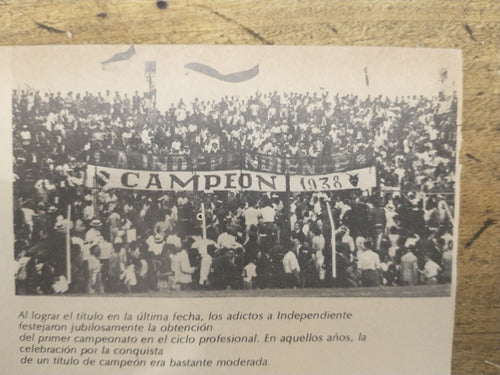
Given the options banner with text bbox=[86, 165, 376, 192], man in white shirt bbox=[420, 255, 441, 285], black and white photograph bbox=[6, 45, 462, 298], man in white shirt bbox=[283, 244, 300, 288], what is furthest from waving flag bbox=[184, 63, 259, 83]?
man in white shirt bbox=[420, 255, 441, 285]

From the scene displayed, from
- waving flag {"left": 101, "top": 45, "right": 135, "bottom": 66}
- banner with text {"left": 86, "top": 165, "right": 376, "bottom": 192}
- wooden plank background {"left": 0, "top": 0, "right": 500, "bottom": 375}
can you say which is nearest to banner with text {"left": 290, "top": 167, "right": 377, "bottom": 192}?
banner with text {"left": 86, "top": 165, "right": 376, "bottom": 192}

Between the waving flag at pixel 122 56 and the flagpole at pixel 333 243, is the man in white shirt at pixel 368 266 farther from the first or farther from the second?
the waving flag at pixel 122 56

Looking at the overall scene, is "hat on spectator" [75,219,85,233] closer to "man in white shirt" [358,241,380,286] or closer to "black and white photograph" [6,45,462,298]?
"black and white photograph" [6,45,462,298]

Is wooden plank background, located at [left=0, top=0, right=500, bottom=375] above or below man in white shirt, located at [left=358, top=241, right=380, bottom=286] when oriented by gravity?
above

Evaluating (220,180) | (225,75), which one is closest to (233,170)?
(220,180)

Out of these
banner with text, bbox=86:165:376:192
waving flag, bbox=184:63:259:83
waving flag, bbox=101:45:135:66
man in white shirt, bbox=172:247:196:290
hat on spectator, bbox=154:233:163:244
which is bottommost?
man in white shirt, bbox=172:247:196:290

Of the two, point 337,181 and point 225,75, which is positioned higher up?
point 225,75

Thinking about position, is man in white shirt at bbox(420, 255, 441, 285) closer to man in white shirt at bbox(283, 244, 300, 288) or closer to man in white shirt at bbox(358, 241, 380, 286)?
man in white shirt at bbox(358, 241, 380, 286)

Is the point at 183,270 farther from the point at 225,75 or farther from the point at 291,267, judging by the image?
the point at 225,75
